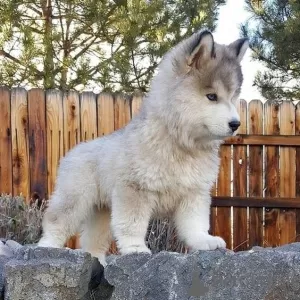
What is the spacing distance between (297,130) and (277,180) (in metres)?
0.55

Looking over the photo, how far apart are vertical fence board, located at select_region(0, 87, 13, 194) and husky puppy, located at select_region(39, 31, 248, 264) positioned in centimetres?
315

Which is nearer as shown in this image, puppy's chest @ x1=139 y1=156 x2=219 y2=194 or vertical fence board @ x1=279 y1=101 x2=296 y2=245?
puppy's chest @ x1=139 y1=156 x2=219 y2=194

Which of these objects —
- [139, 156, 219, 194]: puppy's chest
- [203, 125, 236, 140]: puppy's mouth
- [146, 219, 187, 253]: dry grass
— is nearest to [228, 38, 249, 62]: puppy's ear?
[203, 125, 236, 140]: puppy's mouth

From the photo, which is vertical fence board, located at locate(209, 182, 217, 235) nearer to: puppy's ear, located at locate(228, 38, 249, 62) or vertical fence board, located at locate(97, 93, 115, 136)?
vertical fence board, located at locate(97, 93, 115, 136)

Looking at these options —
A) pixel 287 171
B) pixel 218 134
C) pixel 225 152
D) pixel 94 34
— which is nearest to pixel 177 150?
pixel 218 134

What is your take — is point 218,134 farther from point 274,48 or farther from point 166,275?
point 274,48

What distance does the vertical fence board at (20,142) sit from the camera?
6410 millimetres

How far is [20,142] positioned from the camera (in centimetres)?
645

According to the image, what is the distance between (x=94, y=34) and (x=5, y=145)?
3304 mm

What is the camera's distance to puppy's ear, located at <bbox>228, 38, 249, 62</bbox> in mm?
3311

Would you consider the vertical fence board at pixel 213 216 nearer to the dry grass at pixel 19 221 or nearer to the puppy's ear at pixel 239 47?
the dry grass at pixel 19 221

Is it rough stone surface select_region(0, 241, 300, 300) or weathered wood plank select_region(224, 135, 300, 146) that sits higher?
weathered wood plank select_region(224, 135, 300, 146)

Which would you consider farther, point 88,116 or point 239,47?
point 88,116

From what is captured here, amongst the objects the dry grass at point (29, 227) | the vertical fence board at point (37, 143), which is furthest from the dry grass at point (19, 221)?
the vertical fence board at point (37, 143)
